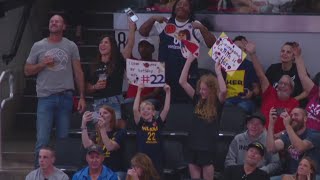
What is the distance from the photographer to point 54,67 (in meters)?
12.9

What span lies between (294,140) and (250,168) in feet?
2.07

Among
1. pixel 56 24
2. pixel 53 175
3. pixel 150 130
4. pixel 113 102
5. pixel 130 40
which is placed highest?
pixel 56 24

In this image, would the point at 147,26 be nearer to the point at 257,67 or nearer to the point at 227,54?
the point at 257,67

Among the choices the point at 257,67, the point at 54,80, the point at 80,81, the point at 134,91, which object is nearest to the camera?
the point at 54,80

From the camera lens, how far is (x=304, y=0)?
48.6 feet

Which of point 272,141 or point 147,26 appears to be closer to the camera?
point 272,141

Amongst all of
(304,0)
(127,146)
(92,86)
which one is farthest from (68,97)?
(304,0)

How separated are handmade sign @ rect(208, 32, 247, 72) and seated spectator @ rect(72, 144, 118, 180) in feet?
5.87

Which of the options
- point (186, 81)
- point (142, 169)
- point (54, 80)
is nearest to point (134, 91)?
point (54, 80)

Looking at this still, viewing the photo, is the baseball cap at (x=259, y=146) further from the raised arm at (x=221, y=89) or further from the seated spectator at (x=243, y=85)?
the seated spectator at (x=243, y=85)

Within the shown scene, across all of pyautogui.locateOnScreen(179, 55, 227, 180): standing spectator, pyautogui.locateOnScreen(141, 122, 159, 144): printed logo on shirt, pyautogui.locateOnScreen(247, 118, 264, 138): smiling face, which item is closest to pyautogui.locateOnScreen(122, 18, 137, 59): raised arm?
pyautogui.locateOnScreen(179, 55, 227, 180): standing spectator

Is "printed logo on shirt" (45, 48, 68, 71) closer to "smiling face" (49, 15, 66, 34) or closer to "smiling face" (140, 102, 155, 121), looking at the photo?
"smiling face" (49, 15, 66, 34)

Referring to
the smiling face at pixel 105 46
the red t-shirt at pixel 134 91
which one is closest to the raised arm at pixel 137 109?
the smiling face at pixel 105 46

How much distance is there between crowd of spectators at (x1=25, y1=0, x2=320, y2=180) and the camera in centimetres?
1148
